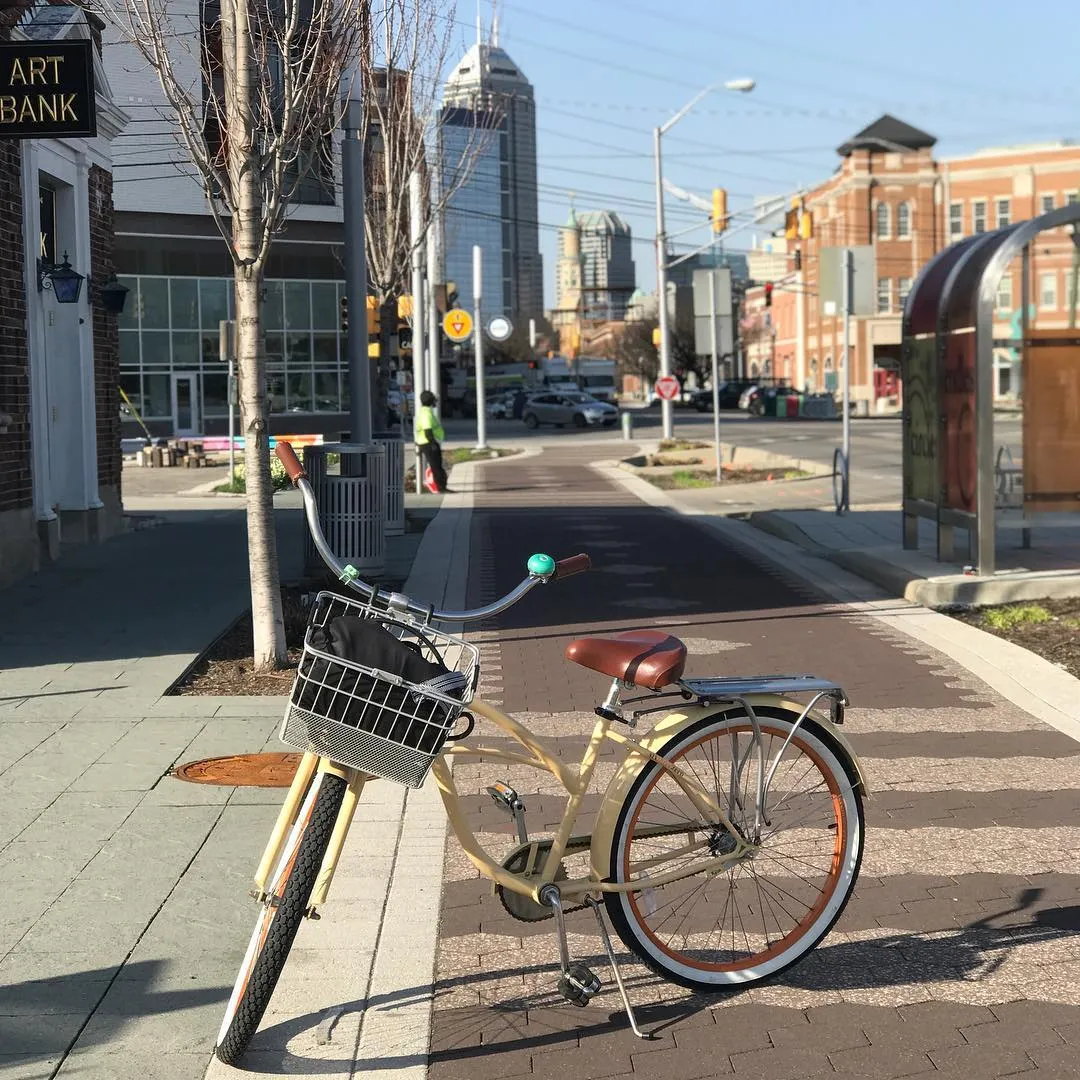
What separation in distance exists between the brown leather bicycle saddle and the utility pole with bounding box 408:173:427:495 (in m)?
22.2

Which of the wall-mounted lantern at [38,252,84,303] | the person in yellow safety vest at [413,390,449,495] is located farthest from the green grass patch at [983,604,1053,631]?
the person in yellow safety vest at [413,390,449,495]

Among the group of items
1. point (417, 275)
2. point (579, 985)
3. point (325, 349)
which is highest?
point (417, 275)

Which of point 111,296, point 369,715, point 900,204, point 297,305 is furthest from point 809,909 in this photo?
point 900,204

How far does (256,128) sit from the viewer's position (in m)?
8.84

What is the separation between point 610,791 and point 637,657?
1.32 ft

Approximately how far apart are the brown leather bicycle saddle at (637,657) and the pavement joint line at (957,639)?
411 cm

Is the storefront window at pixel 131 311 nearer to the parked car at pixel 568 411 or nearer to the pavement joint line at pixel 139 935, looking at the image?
the parked car at pixel 568 411

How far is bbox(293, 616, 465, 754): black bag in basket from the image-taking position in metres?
3.61

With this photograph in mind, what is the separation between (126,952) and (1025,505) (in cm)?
992

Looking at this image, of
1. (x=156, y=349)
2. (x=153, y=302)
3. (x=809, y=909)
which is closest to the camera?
(x=809, y=909)

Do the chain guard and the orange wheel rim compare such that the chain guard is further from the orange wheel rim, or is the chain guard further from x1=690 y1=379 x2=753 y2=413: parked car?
x1=690 y1=379 x2=753 y2=413: parked car

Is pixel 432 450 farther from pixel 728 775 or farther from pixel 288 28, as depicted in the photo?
pixel 728 775

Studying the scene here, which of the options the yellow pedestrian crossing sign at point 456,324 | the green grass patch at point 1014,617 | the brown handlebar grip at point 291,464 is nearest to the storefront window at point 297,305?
the yellow pedestrian crossing sign at point 456,324

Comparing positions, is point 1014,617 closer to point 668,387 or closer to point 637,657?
point 637,657
